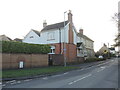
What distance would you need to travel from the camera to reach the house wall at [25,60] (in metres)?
16.2

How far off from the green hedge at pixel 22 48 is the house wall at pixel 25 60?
473mm

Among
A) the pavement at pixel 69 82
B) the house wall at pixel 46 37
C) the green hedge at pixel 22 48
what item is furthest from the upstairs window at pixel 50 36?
the pavement at pixel 69 82

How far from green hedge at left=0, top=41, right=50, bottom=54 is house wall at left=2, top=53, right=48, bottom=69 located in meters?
0.47

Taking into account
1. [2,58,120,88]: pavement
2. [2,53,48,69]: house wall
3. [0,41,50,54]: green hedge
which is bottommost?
[2,58,120,88]: pavement

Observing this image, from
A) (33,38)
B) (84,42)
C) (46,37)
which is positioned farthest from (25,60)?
(84,42)

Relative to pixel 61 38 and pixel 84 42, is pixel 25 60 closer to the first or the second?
pixel 61 38

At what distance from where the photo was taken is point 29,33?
122 ft

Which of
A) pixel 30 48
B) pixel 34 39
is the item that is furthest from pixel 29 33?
pixel 30 48

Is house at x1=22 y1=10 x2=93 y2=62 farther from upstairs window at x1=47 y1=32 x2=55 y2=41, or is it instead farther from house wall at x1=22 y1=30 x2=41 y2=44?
house wall at x1=22 y1=30 x2=41 y2=44

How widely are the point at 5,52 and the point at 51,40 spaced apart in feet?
52.3

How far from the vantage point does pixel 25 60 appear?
18.7m

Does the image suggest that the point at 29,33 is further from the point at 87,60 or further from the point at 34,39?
the point at 87,60

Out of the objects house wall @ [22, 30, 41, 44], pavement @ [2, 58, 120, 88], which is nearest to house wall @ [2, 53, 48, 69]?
pavement @ [2, 58, 120, 88]

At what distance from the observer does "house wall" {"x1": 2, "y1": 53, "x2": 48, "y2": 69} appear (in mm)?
16208
